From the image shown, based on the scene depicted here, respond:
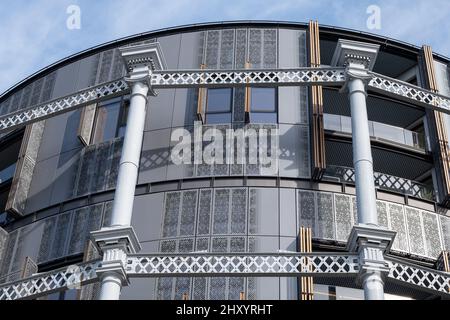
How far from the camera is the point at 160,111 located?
92.3 feet

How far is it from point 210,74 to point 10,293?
8.48 m

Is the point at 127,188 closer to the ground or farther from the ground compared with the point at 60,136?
closer to the ground

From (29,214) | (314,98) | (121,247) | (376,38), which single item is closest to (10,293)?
(121,247)

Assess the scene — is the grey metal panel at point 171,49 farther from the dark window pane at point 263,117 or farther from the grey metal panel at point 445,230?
the grey metal panel at point 445,230

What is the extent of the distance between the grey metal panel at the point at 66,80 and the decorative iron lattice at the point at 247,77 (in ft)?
26.4

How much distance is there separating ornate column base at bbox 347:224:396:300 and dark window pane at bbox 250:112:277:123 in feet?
27.9

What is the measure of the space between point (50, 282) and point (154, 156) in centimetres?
741

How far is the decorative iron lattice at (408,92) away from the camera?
2352cm

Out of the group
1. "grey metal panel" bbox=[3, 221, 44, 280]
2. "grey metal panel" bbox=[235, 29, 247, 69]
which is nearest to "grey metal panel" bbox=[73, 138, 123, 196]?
"grey metal panel" bbox=[3, 221, 44, 280]

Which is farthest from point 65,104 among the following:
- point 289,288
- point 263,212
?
point 289,288

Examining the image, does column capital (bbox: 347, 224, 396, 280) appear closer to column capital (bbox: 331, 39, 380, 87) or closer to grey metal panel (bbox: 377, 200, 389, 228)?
column capital (bbox: 331, 39, 380, 87)

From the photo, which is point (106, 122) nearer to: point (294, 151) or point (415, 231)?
point (294, 151)

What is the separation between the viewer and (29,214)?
2816 cm

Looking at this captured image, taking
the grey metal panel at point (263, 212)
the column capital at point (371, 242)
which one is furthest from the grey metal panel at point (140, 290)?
the column capital at point (371, 242)
